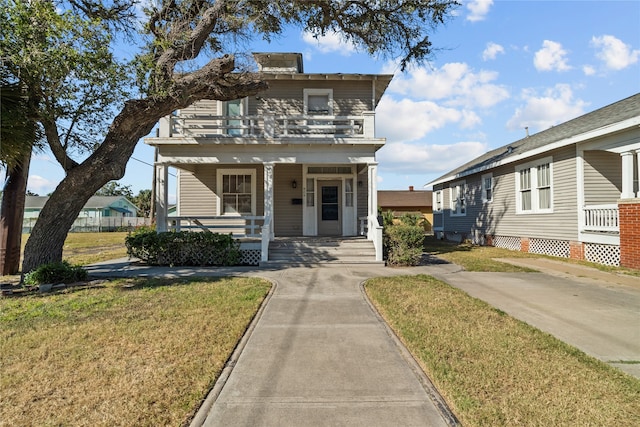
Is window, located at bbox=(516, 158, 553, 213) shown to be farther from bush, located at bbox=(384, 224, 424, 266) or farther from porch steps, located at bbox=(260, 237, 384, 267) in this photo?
porch steps, located at bbox=(260, 237, 384, 267)

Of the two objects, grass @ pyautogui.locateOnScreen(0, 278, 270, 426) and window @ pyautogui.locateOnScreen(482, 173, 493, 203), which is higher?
window @ pyautogui.locateOnScreen(482, 173, 493, 203)

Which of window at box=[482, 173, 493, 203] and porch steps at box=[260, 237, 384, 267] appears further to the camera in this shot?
window at box=[482, 173, 493, 203]

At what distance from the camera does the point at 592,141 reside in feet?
36.0

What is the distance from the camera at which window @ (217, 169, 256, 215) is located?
1380 cm

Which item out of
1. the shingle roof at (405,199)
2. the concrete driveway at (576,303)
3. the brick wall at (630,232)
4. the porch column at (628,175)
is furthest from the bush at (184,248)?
the shingle roof at (405,199)

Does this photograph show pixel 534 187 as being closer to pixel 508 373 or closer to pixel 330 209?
pixel 330 209

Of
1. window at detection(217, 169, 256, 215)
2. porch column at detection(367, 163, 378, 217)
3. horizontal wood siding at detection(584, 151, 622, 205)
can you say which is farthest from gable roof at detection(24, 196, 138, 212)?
horizontal wood siding at detection(584, 151, 622, 205)

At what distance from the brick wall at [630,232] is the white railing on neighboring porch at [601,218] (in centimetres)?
32

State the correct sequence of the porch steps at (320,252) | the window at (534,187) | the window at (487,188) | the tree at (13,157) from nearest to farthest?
→ the tree at (13,157), the porch steps at (320,252), the window at (534,187), the window at (487,188)

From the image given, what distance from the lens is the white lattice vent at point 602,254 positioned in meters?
10.3

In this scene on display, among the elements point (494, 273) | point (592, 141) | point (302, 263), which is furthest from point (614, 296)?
point (302, 263)

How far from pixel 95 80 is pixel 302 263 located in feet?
21.5

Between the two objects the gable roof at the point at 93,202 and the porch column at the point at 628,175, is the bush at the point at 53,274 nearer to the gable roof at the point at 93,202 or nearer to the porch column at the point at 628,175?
the porch column at the point at 628,175

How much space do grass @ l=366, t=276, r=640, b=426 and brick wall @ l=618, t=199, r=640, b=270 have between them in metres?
6.68
